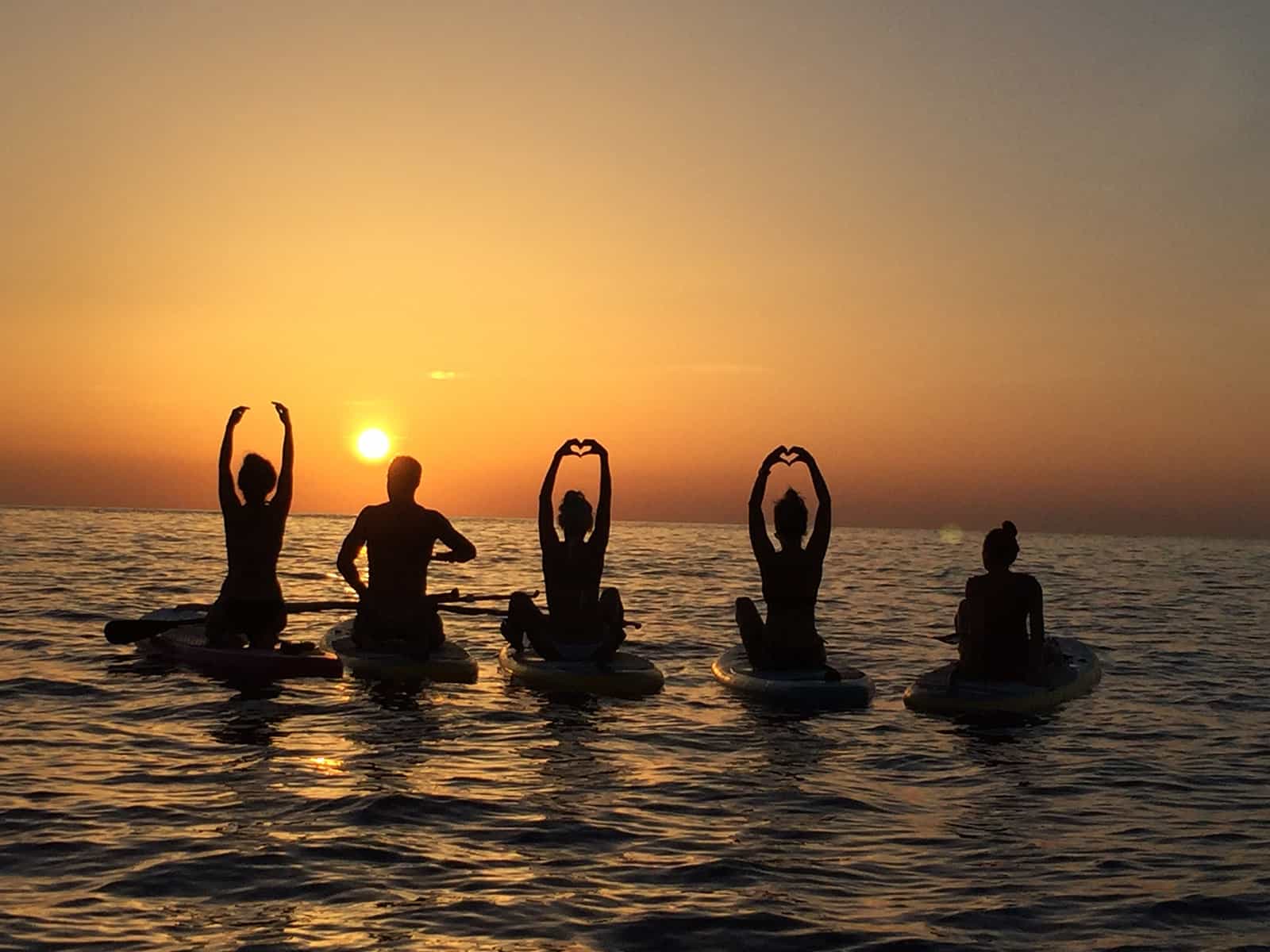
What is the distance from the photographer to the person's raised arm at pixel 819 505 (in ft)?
46.8

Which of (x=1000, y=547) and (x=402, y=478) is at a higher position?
(x=402, y=478)

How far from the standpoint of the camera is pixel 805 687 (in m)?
14.5

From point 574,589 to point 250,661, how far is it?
3.85m

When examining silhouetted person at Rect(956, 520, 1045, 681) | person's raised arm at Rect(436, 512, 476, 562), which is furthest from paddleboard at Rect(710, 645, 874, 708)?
person's raised arm at Rect(436, 512, 476, 562)

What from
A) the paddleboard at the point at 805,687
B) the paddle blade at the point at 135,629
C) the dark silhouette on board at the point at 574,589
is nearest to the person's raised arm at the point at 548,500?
the dark silhouette on board at the point at 574,589

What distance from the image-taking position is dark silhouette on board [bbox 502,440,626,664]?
49.8ft

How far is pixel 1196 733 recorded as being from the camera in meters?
14.5

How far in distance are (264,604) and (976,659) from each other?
8330mm

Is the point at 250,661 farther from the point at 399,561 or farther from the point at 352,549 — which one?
the point at 399,561

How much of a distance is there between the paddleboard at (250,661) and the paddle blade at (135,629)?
2.74 ft

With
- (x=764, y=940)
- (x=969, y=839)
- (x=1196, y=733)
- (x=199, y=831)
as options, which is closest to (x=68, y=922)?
(x=199, y=831)

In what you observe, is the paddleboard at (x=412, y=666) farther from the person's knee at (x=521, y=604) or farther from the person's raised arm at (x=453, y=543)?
the person's raised arm at (x=453, y=543)

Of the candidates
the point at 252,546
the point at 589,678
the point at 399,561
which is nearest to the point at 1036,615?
the point at 589,678

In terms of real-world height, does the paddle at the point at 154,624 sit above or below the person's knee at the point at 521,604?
below
